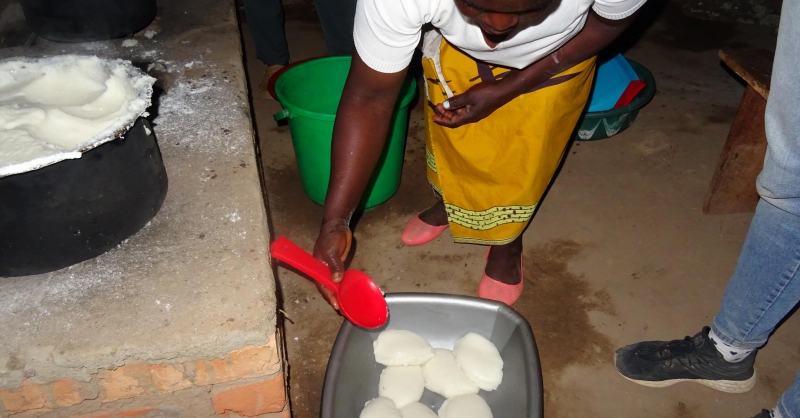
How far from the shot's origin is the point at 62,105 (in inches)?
45.3

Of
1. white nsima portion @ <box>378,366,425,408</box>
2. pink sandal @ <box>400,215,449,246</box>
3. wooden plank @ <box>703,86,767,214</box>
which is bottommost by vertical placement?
pink sandal @ <box>400,215,449,246</box>

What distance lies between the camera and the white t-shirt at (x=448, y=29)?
3.50 feet

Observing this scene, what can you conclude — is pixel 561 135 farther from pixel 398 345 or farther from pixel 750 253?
pixel 398 345

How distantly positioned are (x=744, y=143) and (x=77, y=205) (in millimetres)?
2149

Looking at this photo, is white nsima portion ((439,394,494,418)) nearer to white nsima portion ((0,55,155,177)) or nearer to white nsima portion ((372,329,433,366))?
white nsima portion ((372,329,433,366))

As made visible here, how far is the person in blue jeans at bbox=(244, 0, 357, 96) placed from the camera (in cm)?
217

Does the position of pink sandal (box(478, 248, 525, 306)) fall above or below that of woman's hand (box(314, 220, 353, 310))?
below

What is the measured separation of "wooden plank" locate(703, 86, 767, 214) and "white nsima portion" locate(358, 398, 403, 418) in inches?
62.2

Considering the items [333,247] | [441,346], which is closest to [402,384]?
[441,346]

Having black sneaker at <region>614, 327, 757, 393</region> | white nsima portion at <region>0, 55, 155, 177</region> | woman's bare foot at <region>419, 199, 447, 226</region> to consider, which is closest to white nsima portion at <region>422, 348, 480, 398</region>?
black sneaker at <region>614, 327, 757, 393</region>

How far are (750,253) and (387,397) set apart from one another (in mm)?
955

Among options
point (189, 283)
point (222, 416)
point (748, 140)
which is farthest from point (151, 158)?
point (748, 140)

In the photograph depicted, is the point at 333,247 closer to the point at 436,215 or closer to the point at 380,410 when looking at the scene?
the point at 380,410

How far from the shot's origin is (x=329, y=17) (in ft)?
7.22
